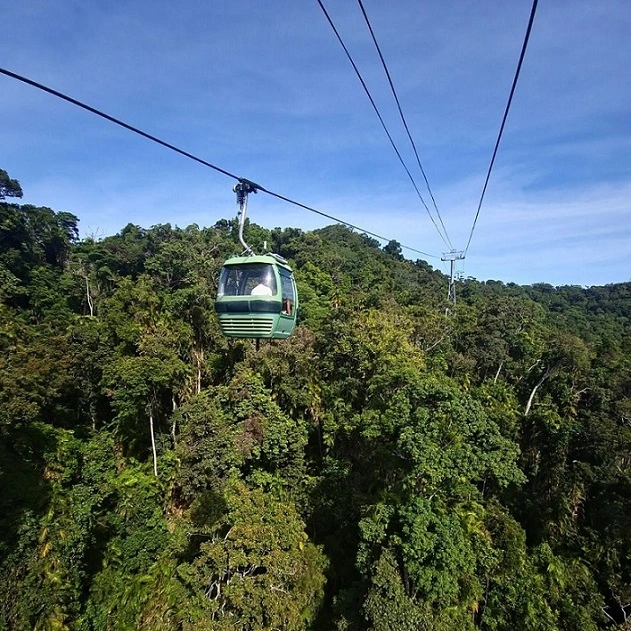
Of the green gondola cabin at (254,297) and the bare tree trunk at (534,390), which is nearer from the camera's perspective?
the green gondola cabin at (254,297)

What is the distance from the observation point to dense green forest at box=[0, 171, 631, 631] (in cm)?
897

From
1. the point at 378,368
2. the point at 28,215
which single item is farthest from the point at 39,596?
the point at 28,215

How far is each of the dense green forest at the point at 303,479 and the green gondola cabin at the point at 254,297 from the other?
433 cm

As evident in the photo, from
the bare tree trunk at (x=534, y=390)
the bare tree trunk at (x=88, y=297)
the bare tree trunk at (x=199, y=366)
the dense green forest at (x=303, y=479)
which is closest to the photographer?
the dense green forest at (x=303, y=479)

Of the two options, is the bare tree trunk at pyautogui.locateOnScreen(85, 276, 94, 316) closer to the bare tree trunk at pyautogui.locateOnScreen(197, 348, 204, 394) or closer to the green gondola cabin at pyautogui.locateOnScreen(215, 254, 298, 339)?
the bare tree trunk at pyautogui.locateOnScreen(197, 348, 204, 394)

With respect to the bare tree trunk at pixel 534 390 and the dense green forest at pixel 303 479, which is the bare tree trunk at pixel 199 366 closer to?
the dense green forest at pixel 303 479

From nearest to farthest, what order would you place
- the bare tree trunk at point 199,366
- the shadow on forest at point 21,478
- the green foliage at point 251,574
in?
the green foliage at point 251,574, the shadow on forest at point 21,478, the bare tree trunk at point 199,366

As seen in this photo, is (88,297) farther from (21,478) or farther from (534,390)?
(534,390)

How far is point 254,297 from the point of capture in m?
6.10

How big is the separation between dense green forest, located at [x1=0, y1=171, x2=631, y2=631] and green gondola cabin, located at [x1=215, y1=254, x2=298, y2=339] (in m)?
4.33

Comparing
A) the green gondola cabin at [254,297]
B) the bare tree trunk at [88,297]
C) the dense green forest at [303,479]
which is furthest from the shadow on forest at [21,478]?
the bare tree trunk at [88,297]

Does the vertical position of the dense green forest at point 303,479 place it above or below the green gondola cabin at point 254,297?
below

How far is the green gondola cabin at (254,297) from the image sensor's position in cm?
610

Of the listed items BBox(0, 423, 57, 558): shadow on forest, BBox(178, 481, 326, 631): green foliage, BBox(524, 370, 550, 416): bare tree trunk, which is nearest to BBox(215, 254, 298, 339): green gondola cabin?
BBox(178, 481, 326, 631): green foliage
